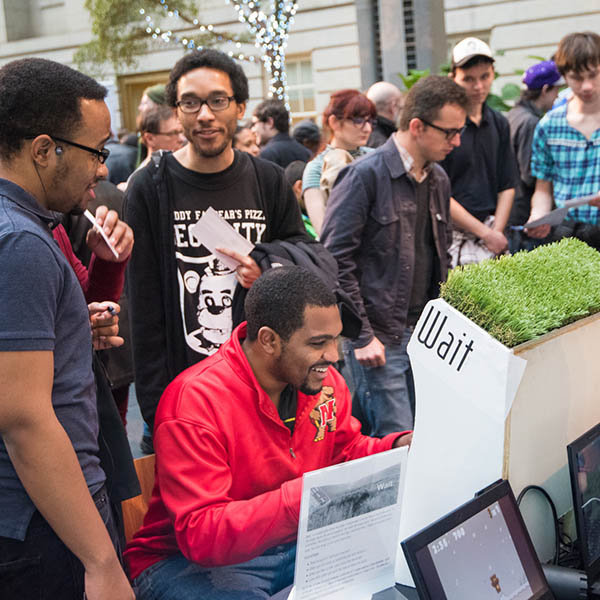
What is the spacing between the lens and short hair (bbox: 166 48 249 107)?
2811 millimetres

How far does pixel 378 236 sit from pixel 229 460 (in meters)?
1.54

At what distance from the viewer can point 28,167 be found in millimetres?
1597

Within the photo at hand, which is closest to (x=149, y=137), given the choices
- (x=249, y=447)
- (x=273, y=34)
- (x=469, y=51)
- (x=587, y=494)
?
(x=469, y=51)

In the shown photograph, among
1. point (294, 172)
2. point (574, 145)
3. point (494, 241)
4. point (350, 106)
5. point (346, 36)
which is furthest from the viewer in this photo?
point (346, 36)

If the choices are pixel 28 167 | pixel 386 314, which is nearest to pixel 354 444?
pixel 386 314

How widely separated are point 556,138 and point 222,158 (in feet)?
6.56

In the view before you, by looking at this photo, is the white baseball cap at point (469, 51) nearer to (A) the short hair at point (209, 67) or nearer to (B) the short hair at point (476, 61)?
(B) the short hair at point (476, 61)

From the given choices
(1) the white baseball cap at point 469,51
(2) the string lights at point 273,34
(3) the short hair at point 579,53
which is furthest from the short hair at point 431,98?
(2) the string lights at point 273,34

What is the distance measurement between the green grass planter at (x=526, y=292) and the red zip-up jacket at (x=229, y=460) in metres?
0.60

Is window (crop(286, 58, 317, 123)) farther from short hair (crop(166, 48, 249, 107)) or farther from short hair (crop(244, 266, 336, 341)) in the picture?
short hair (crop(244, 266, 336, 341))

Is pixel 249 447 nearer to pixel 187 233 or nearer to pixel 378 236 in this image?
pixel 187 233

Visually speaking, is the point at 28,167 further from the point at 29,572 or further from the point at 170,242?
the point at 170,242

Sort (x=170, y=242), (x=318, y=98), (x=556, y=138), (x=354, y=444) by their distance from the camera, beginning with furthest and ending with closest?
(x=318, y=98) < (x=556, y=138) < (x=170, y=242) < (x=354, y=444)

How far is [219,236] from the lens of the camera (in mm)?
2639
